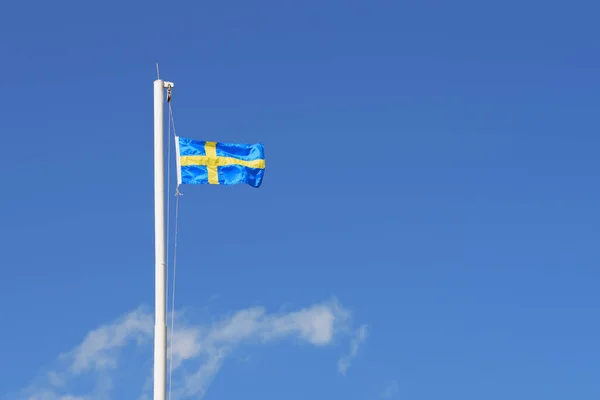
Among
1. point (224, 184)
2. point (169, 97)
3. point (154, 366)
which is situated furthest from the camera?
point (224, 184)

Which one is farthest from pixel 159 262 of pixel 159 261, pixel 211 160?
pixel 211 160

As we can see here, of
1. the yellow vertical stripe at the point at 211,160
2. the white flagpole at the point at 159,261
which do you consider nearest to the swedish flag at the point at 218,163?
the yellow vertical stripe at the point at 211,160

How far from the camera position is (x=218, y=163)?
33.5 metres

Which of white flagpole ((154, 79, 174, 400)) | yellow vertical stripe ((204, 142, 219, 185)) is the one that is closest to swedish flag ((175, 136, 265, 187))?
yellow vertical stripe ((204, 142, 219, 185))

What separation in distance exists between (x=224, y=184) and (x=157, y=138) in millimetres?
4322

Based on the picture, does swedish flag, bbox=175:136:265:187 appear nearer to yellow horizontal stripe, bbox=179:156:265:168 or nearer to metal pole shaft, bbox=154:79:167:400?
yellow horizontal stripe, bbox=179:156:265:168

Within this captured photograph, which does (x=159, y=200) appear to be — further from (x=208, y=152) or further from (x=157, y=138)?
(x=208, y=152)

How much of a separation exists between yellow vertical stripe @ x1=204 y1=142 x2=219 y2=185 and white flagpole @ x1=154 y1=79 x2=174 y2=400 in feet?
9.84

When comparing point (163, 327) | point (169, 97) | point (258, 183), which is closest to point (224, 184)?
point (258, 183)

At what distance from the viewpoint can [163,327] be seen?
28875 mm

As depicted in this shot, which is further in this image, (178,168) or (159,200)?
(178,168)

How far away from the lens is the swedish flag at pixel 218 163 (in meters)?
32.8

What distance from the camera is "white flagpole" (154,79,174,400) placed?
28.4 metres

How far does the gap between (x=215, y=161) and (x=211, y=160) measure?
0.53 feet
